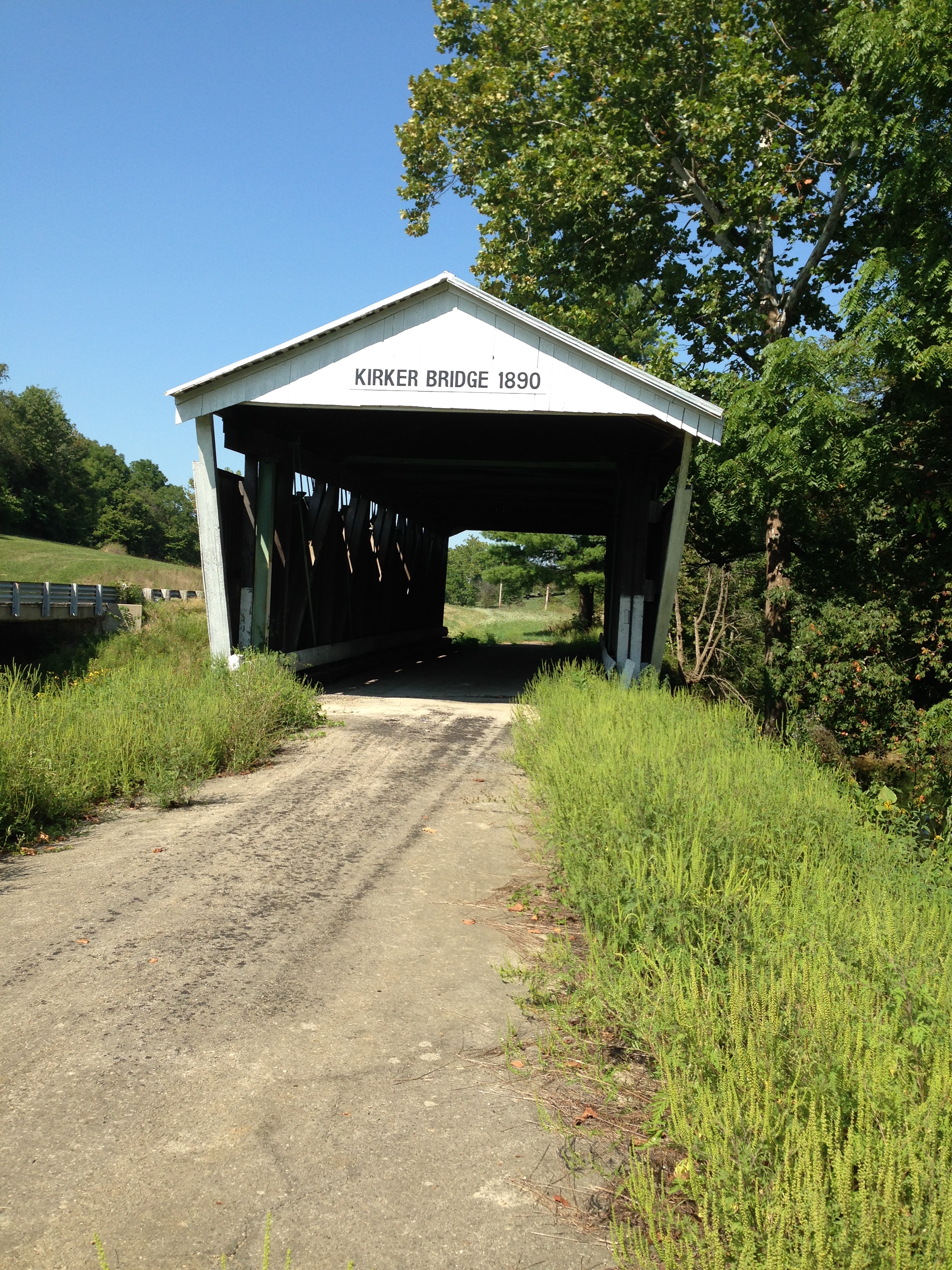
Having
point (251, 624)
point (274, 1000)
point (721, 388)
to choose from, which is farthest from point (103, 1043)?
point (721, 388)

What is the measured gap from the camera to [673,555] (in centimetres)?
1348

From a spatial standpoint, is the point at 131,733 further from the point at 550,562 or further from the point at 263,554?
the point at 550,562

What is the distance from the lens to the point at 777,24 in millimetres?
17625

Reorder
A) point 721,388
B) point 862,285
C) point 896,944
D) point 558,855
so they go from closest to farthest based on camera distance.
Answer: point 896,944
point 558,855
point 862,285
point 721,388

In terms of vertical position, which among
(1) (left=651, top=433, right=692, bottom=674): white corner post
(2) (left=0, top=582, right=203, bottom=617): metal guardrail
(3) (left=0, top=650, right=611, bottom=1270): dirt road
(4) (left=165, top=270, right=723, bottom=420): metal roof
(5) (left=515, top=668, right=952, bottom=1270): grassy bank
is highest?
(4) (left=165, top=270, right=723, bottom=420): metal roof

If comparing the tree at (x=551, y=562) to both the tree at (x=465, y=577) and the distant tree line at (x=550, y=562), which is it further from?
the tree at (x=465, y=577)

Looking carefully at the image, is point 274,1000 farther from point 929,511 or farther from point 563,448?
point 563,448

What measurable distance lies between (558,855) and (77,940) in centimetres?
259

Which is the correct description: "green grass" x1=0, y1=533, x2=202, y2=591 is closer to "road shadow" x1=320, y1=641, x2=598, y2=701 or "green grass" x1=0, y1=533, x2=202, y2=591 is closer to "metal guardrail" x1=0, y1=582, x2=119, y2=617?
"metal guardrail" x1=0, y1=582, x2=119, y2=617

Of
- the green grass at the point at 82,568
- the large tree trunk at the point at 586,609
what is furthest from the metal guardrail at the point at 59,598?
the large tree trunk at the point at 586,609

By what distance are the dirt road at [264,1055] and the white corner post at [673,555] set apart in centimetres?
719

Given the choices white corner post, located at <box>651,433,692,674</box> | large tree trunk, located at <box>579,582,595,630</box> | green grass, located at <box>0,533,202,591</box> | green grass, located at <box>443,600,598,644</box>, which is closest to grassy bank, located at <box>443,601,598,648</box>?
green grass, located at <box>443,600,598,644</box>

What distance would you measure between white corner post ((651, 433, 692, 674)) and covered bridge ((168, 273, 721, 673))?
0.03 m

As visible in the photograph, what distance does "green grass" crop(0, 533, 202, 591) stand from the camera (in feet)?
138
